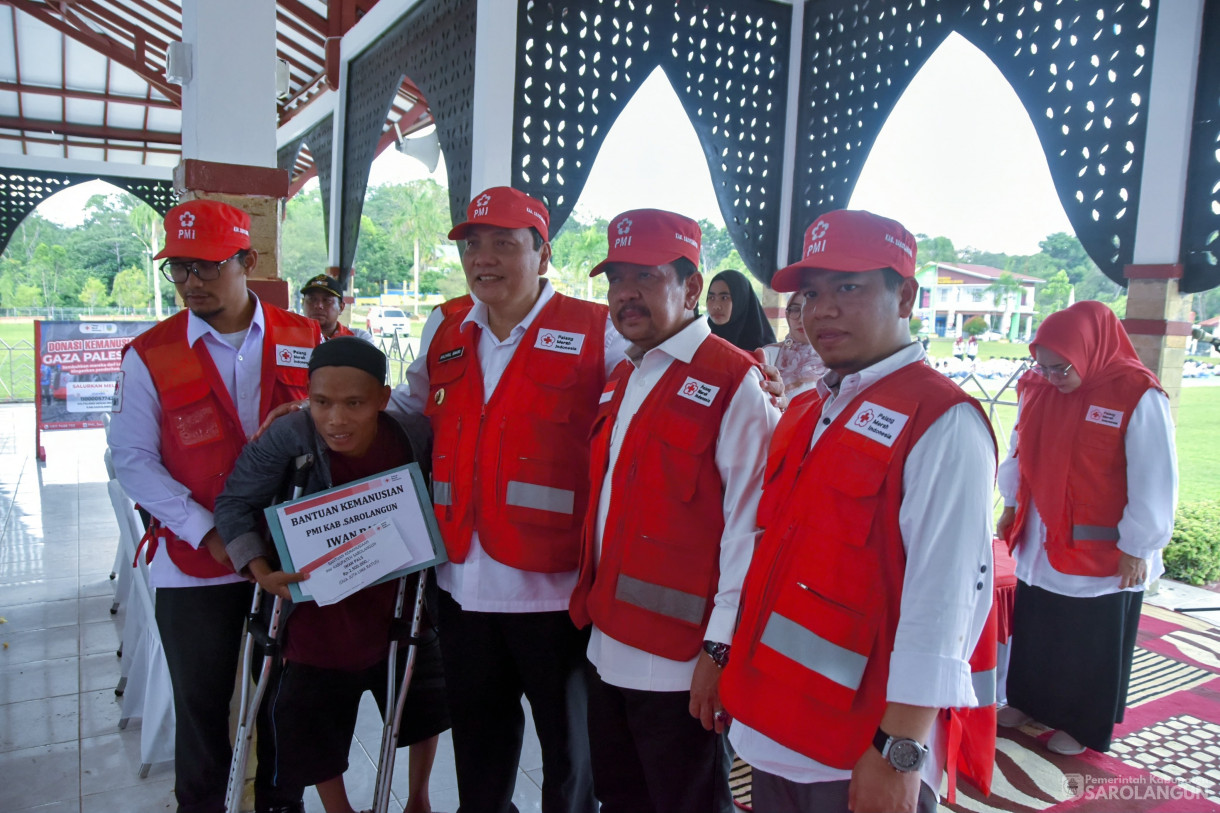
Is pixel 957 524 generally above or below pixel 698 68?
below

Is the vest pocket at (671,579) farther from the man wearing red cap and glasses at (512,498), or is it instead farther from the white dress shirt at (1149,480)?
the white dress shirt at (1149,480)

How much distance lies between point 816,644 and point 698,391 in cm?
59

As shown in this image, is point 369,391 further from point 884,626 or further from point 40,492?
point 40,492

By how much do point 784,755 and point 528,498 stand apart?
84 centimetres

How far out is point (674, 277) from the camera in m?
1.72

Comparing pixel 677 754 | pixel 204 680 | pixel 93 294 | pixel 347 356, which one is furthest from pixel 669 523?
pixel 93 294

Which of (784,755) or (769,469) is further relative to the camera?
(769,469)

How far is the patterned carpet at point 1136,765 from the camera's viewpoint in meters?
2.65

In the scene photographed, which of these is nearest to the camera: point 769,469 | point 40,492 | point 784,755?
point 784,755

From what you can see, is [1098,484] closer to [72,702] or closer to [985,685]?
[985,685]

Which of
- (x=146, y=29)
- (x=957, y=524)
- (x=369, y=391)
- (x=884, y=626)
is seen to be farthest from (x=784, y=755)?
(x=146, y=29)

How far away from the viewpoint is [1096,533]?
283cm

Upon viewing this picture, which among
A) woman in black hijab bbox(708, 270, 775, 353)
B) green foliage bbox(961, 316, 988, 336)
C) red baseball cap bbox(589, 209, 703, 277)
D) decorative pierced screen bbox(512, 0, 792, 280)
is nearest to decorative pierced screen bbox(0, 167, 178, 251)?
decorative pierced screen bbox(512, 0, 792, 280)

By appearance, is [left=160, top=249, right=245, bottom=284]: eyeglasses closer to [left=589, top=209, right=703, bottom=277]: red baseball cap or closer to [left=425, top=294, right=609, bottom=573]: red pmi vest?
[left=425, top=294, right=609, bottom=573]: red pmi vest
